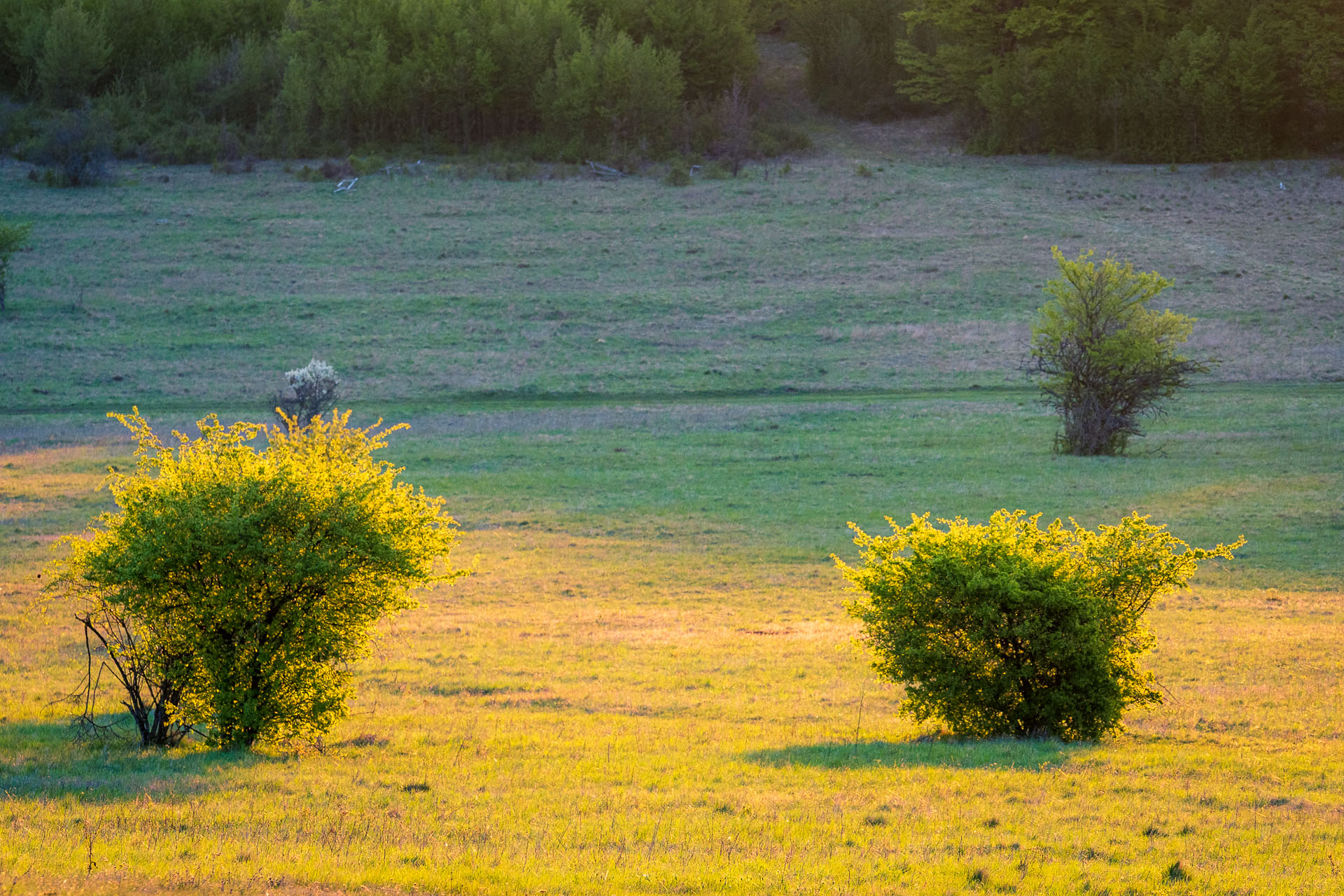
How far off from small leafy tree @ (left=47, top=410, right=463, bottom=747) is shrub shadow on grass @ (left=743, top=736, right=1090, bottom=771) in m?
3.83

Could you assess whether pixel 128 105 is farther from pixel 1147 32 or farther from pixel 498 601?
pixel 498 601

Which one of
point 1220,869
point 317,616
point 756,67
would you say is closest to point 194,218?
point 756,67

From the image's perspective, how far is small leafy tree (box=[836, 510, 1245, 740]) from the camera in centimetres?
1119

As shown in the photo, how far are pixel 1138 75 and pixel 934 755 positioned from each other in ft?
283

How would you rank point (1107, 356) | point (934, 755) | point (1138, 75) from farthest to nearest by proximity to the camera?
point (1138, 75) < point (1107, 356) < point (934, 755)

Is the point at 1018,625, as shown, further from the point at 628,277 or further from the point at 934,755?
the point at 628,277

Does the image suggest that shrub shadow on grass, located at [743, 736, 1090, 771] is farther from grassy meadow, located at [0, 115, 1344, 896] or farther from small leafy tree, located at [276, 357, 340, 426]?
small leafy tree, located at [276, 357, 340, 426]

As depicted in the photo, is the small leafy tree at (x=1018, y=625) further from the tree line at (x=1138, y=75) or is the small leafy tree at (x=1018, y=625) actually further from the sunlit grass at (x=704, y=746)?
the tree line at (x=1138, y=75)

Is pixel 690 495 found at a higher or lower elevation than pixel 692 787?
lower

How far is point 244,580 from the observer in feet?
35.0

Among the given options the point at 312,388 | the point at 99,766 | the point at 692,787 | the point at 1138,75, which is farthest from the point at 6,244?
the point at 1138,75

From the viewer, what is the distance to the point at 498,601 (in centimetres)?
2061

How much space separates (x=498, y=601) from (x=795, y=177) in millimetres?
64417

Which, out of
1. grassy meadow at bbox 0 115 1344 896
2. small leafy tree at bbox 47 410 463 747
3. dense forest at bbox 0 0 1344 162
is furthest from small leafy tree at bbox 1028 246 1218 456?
dense forest at bbox 0 0 1344 162
